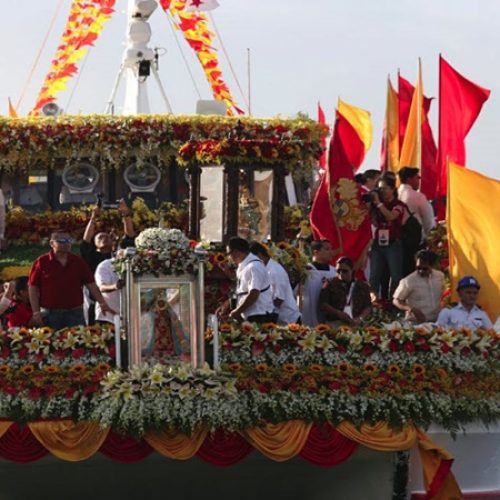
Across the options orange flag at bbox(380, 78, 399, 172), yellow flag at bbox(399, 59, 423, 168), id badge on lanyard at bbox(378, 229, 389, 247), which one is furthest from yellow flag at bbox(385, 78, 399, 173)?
id badge on lanyard at bbox(378, 229, 389, 247)

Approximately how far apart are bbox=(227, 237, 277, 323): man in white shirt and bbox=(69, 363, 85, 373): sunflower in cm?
168

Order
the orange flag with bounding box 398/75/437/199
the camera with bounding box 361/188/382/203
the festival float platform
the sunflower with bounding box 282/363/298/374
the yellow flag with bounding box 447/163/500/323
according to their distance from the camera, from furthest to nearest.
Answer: the orange flag with bounding box 398/75/437/199
the camera with bounding box 361/188/382/203
the yellow flag with bounding box 447/163/500/323
the sunflower with bounding box 282/363/298/374
the festival float platform

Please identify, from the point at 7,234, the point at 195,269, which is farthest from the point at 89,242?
the point at 195,269

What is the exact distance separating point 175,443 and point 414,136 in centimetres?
932

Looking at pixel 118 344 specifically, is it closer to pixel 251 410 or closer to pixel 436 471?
pixel 251 410

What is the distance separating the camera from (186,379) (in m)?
15.8

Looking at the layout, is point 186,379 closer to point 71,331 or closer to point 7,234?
point 71,331

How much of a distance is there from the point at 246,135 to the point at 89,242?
3442 millimetres

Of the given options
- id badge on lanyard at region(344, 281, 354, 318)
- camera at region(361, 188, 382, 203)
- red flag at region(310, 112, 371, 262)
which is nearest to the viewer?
id badge on lanyard at region(344, 281, 354, 318)

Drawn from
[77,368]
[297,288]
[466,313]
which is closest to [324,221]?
[297,288]

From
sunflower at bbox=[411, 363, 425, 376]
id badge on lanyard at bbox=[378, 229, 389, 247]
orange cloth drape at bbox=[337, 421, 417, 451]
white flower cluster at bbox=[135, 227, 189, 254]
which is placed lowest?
orange cloth drape at bbox=[337, 421, 417, 451]

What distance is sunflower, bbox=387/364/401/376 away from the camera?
16.6 metres

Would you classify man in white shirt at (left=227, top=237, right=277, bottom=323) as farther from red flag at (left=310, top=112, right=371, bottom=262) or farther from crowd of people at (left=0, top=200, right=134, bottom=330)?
red flag at (left=310, top=112, right=371, bottom=262)

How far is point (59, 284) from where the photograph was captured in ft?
56.3
